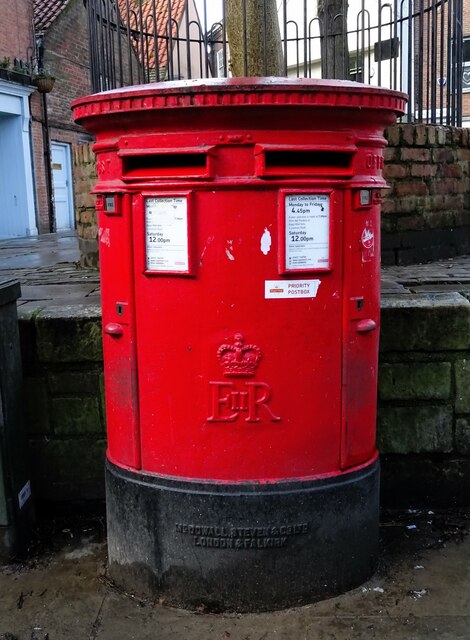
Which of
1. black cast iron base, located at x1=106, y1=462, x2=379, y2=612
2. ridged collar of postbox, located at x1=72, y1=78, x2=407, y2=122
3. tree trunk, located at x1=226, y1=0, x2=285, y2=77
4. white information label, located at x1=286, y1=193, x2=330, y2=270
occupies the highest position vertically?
tree trunk, located at x1=226, y1=0, x2=285, y2=77

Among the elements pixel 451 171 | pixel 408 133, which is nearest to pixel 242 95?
pixel 408 133

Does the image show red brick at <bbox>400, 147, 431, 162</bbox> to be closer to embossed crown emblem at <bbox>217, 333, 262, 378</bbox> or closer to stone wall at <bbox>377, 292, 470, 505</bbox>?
stone wall at <bbox>377, 292, 470, 505</bbox>

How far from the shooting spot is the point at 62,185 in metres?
18.6

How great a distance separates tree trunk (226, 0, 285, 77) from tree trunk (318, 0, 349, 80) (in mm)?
926

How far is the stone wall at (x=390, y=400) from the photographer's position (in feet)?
10.7

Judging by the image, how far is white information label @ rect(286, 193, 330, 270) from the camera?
2.29 metres

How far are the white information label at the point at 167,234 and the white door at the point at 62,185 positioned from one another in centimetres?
1646

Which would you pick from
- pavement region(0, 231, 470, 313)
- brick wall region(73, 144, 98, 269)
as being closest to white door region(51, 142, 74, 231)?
pavement region(0, 231, 470, 313)

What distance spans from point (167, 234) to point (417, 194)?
151 inches

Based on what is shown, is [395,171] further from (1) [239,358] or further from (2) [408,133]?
(1) [239,358]

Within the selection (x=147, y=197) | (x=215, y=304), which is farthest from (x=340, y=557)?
(x=147, y=197)

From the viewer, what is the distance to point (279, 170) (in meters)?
2.25

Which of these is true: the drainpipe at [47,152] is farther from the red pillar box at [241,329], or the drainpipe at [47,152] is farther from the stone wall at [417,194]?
the red pillar box at [241,329]

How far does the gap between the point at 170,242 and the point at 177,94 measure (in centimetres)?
48
